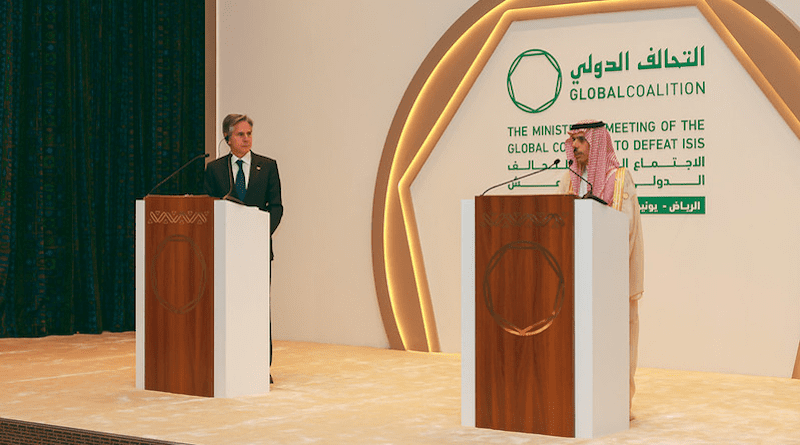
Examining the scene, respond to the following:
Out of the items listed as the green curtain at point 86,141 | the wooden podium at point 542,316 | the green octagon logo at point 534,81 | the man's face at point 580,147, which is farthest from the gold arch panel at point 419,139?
the wooden podium at point 542,316

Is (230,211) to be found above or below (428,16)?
Answer: below

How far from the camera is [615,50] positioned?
19.1 ft

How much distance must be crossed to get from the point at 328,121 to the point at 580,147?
3052 millimetres

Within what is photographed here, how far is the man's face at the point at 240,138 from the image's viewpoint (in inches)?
193

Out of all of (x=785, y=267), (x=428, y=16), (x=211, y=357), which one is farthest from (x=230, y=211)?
(x=785, y=267)

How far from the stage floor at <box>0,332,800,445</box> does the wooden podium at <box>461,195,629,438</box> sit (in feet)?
0.37

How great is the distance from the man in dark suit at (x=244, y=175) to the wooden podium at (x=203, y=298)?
28 centimetres

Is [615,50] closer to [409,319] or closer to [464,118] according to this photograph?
[464,118]

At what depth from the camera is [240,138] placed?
16.1ft

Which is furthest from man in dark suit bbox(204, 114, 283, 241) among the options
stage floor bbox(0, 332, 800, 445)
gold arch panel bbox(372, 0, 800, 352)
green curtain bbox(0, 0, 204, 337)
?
green curtain bbox(0, 0, 204, 337)

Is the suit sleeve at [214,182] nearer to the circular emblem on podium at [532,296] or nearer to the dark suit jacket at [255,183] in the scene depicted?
the dark suit jacket at [255,183]

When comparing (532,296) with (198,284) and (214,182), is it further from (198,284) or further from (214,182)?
(214,182)

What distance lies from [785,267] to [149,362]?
3547mm

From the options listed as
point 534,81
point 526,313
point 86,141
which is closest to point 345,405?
point 526,313
